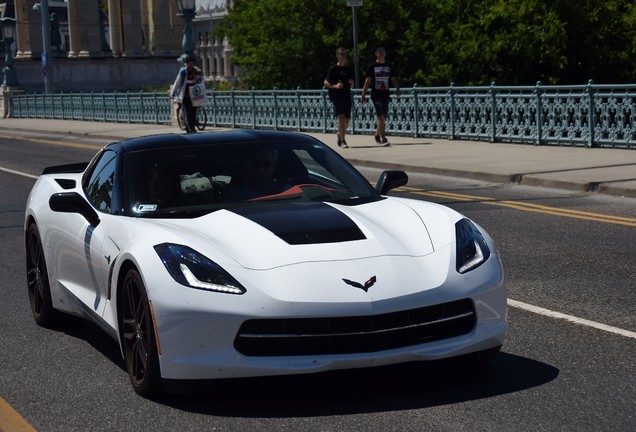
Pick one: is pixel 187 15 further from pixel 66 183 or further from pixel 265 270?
Result: pixel 265 270

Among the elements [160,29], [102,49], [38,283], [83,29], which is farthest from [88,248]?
[102,49]

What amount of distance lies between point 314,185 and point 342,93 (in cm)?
1863

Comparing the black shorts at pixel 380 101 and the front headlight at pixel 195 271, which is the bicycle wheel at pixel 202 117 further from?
the front headlight at pixel 195 271

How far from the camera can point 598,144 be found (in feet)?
73.7

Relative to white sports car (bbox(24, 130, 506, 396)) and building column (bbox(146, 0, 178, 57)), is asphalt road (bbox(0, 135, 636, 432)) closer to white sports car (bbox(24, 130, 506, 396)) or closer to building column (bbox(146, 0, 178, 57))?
white sports car (bbox(24, 130, 506, 396))

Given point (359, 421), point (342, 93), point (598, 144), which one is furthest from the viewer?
point (342, 93)

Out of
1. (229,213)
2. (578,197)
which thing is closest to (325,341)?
(229,213)

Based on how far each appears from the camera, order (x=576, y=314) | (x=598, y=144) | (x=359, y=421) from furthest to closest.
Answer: (x=598, y=144)
(x=576, y=314)
(x=359, y=421)

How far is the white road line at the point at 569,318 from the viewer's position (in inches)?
287

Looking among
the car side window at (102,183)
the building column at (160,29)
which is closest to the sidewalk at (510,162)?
the car side window at (102,183)

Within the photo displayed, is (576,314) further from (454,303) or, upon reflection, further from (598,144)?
(598,144)

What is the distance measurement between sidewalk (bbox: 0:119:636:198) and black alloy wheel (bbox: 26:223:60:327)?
9.06 meters

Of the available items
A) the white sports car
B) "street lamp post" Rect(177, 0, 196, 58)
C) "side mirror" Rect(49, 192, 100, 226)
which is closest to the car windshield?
the white sports car

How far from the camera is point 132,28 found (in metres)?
104
